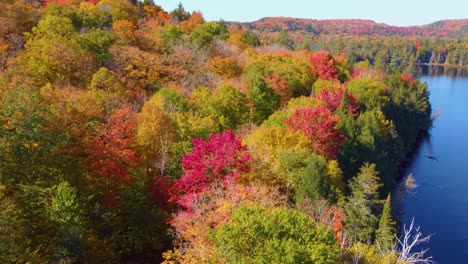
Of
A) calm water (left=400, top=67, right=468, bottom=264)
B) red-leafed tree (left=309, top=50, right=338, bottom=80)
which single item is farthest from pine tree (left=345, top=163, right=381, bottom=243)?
red-leafed tree (left=309, top=50, right=338, bottom=80)

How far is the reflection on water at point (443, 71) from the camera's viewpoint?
6074 inches

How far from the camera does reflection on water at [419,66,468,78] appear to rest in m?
154

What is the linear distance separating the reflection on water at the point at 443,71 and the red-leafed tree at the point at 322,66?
3666 inches

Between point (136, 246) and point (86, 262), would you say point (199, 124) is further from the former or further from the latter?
point (86, 262)

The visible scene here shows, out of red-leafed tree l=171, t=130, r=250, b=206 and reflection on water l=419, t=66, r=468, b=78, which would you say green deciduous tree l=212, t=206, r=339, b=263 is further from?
reflection on water l=419, t=66, r=468, b=78

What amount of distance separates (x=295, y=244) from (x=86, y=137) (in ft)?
47.2

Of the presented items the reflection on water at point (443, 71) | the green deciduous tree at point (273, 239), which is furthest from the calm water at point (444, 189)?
the reflection on water at point (443, 71)

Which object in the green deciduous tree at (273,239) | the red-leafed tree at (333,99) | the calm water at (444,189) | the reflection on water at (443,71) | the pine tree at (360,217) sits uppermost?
the green deciduous tree at (273,239)

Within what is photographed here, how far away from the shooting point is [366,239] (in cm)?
3062

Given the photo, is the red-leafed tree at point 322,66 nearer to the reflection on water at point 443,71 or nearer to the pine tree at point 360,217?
the pine tree at point 360,217

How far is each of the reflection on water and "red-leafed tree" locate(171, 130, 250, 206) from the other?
140 metres

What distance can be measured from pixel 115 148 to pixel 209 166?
600cm

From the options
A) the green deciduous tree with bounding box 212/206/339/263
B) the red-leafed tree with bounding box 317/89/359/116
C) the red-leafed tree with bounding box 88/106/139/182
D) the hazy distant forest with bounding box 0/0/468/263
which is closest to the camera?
the green deciduous tree with bounding box 212/206/339/263

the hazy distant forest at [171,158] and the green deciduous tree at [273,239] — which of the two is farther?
the hazy distant forest at [171,158]
